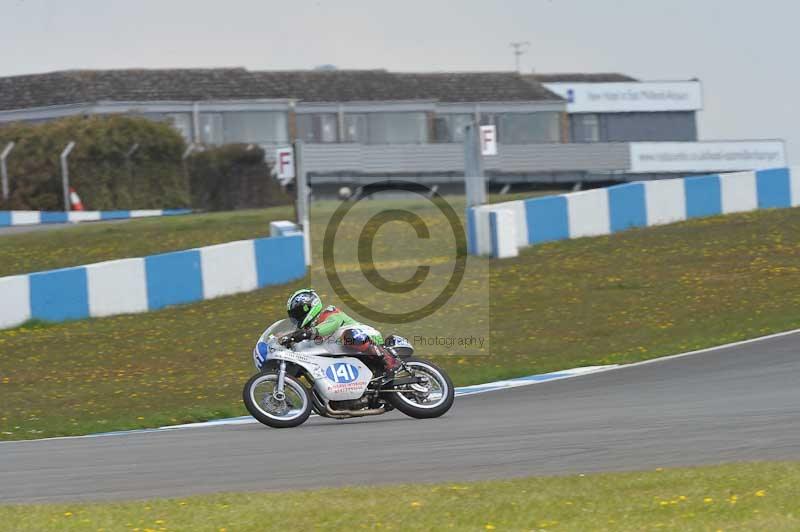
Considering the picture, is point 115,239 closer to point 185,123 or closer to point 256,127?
point 185,123

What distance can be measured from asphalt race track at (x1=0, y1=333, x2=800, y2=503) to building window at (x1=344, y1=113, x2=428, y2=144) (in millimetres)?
42440

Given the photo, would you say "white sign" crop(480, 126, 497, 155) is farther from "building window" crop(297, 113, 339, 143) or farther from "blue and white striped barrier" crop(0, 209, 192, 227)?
"building window" crop(297, 113, 339, 143)

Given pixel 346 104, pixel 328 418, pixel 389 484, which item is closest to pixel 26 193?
pixel 346 104

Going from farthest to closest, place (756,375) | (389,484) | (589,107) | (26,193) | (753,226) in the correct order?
(589,107) < (26,193) < (753,226) < (756,375) < (389,484)

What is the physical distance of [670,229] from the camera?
79.8 feet

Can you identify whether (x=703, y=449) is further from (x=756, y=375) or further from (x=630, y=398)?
(x=756, y=375)

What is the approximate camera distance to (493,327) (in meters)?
17.2

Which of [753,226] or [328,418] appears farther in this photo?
[753,226]

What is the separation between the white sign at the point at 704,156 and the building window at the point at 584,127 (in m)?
7.42

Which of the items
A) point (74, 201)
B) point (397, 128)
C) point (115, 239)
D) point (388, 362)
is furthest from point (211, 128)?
point (388, 362)

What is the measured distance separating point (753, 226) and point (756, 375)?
12.1 m

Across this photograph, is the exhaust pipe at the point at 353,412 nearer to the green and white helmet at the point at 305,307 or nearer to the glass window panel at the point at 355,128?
the green and white helmet at the point at 305,307

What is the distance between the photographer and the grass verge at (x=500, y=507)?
6418 mm

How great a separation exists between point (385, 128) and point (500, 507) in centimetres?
4892
